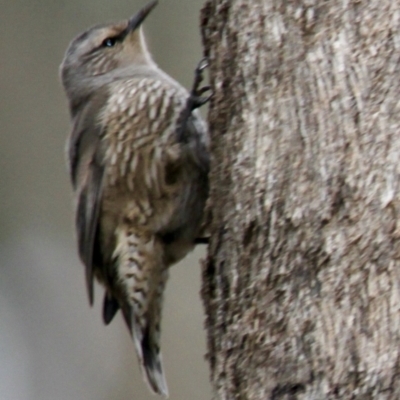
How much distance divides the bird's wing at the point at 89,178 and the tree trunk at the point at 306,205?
0.69 meters

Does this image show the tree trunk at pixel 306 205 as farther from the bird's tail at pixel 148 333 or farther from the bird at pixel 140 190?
the bird's tail at pixel 148 333

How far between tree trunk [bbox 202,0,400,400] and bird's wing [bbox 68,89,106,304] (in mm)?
693

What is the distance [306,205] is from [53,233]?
3681mm

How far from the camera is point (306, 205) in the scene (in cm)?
250

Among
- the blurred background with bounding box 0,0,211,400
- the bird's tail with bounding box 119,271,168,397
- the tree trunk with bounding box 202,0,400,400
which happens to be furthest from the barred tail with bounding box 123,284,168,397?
the blurred background with bounding box 0,0,211,400

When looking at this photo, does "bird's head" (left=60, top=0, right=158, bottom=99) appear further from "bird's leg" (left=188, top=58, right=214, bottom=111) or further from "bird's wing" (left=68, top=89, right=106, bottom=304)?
"bird's leg" (left=188, top=58, right=214, bottom=111)

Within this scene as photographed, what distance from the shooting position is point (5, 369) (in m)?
6.29

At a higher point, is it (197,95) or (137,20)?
(137,20)

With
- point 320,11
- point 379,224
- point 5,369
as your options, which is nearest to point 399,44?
point 320,11

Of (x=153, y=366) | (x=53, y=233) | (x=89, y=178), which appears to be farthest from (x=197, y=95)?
(x=53, y=233)

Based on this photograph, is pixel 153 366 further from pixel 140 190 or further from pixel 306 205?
pixel 306 205

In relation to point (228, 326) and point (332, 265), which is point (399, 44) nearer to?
point (332, 265)

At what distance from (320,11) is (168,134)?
0.90 meters

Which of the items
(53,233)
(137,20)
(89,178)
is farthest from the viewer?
(53,233)
